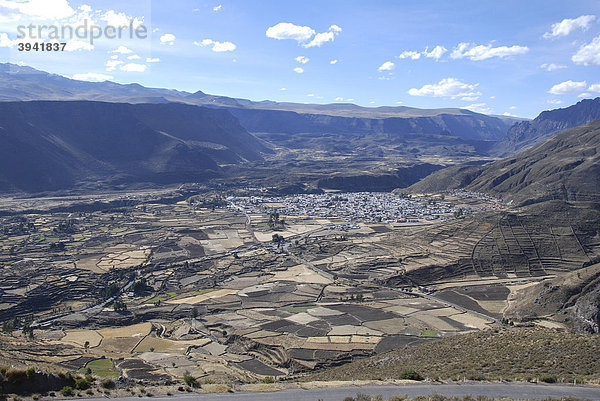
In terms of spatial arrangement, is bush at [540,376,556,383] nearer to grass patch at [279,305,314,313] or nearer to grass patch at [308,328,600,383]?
grass patch at [308,328,600,383]

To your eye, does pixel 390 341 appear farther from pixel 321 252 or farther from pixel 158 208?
pixel 158 208

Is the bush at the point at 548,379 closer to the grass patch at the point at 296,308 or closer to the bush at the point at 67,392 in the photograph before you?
the bush at the point at 67,392

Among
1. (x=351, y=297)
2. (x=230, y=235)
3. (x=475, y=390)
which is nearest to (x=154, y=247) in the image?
(x=230, y=235)

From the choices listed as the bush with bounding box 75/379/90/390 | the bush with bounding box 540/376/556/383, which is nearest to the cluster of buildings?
the bush with bounding box 540/376/556/383

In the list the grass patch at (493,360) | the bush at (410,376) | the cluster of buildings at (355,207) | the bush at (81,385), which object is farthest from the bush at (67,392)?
the cluster of buildings at (355,207)

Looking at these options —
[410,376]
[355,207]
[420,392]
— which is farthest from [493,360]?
[355,207]

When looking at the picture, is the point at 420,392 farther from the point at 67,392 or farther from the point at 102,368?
the point at 102,368
